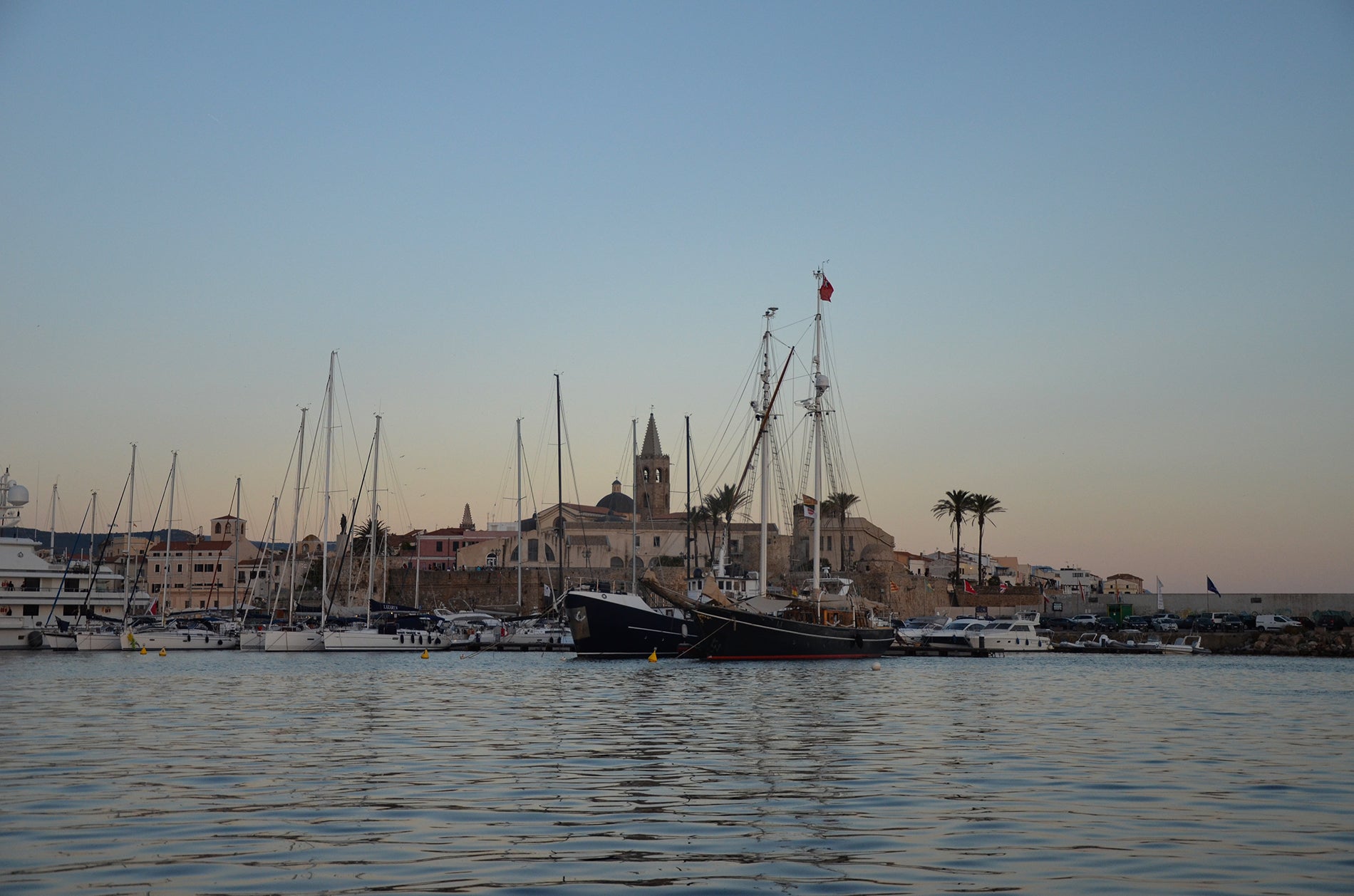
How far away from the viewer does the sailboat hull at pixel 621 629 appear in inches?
2436

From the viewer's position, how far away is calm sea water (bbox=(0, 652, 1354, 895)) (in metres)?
11.4

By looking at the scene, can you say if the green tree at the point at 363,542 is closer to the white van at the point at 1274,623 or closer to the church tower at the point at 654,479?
the church tower at the point at 654,479

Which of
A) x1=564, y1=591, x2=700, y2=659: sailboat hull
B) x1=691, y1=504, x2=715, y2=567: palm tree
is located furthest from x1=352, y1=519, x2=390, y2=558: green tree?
x1=564, y1=591, x2=700, y2=659: sailboat hull

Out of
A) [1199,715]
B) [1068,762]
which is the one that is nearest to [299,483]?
[1199,715]

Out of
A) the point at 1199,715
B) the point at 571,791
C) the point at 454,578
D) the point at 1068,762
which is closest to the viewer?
the point at 571,791

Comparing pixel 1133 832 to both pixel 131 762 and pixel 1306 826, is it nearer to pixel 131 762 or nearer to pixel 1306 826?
pixel 1306 826

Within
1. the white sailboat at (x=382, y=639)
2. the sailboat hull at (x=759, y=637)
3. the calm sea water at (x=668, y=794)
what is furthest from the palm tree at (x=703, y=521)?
the calm sea water at (x=668, y=794)

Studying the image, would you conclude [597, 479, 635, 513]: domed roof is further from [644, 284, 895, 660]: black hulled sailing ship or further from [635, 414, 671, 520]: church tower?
[644, 284, 895, 660]: black hulled sailing ship

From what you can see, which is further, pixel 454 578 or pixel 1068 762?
pixel 454 578

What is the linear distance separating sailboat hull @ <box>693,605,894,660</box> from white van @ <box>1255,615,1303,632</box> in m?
49.0

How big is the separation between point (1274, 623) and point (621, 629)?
58.5 m

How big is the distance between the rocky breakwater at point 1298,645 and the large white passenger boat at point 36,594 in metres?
75.6

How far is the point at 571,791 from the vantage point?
16.4m

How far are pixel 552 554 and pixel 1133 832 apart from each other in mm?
120101
